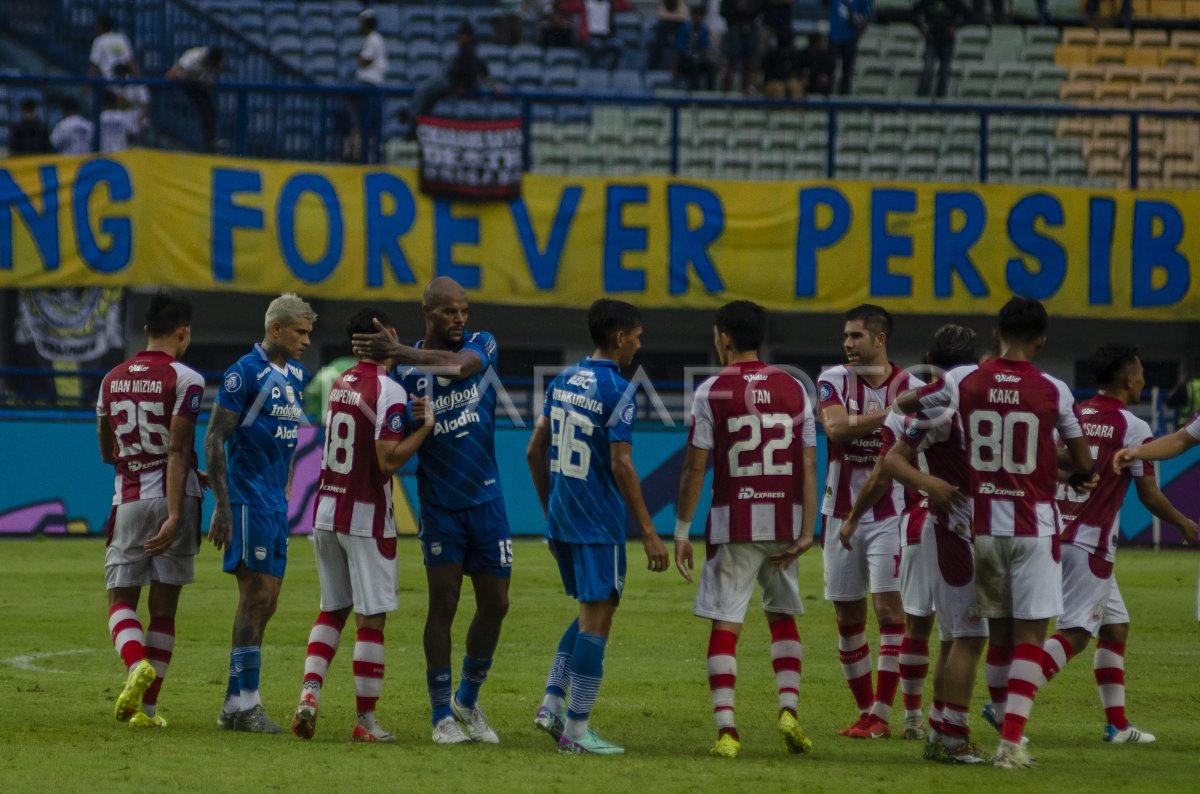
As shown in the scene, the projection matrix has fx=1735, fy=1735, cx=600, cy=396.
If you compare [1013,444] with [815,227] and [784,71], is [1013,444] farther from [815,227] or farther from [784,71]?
[784,71]

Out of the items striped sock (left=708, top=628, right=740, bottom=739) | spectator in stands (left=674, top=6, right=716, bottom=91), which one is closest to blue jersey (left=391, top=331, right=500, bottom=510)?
striped sock (left=708, top=628, right=740, bottom=739)

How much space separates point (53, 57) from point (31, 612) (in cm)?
1395

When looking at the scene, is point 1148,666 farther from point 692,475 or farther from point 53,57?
point 53,57

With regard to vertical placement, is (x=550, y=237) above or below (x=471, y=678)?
above

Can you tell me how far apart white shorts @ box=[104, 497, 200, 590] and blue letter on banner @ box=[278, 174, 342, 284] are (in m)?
14.7

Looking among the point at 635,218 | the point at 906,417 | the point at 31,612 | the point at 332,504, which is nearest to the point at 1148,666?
the point at 906,417

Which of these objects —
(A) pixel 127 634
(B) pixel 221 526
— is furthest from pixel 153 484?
(A) pixel 127 634

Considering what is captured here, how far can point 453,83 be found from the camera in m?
24.3

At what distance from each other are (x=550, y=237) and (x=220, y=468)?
1557cm

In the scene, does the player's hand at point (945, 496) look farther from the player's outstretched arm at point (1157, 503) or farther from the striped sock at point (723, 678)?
the player's outstretched arm at point (1157, 503)

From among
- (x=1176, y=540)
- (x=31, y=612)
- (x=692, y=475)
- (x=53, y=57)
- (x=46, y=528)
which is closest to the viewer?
(x=692, y=475)

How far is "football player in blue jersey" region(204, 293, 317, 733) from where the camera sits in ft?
29.2

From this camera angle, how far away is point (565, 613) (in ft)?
48.3

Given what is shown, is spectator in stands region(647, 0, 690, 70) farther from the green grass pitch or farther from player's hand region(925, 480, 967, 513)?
player's hand region(925, 480, 967, 513)
